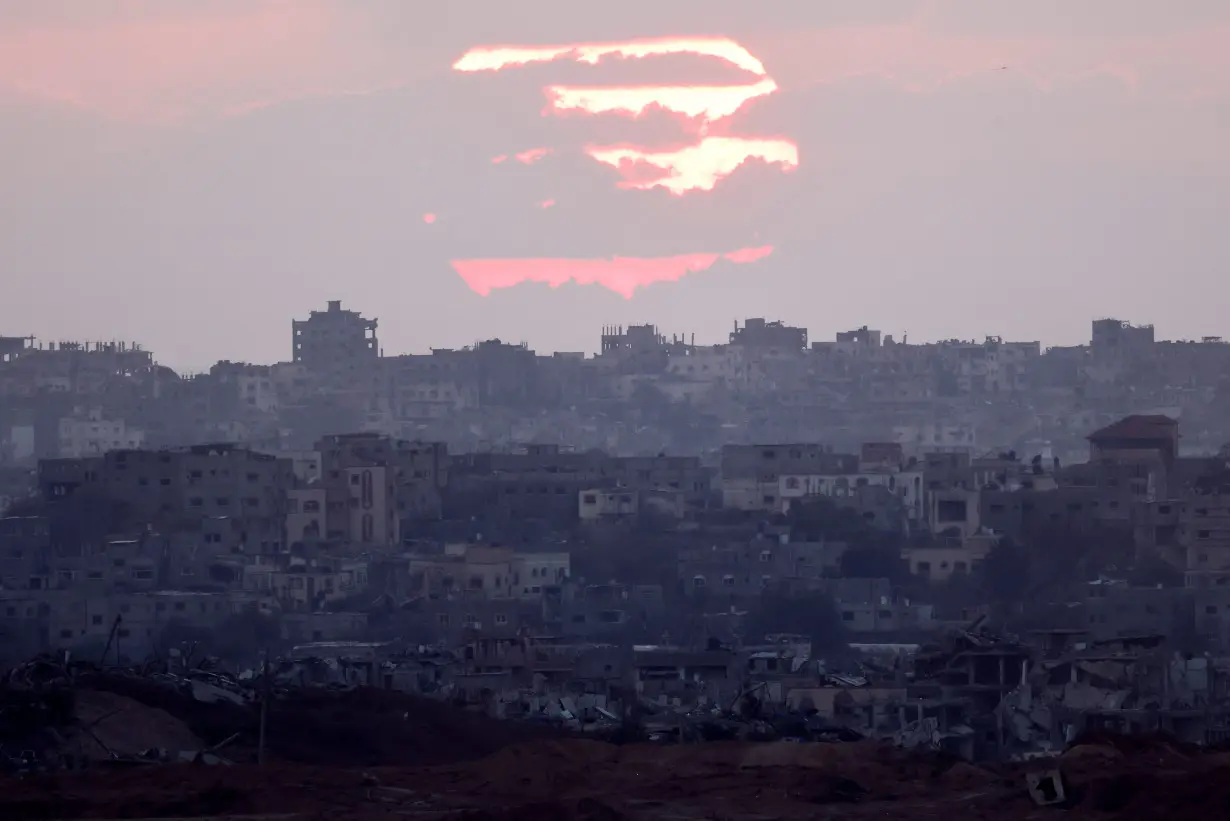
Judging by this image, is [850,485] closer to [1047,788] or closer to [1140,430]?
[1140,430]

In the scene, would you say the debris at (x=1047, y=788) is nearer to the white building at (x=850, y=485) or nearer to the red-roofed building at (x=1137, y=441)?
the white building at (x=850, y=485)

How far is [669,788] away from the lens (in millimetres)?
19500

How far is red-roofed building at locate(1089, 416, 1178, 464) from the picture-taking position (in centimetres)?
5800

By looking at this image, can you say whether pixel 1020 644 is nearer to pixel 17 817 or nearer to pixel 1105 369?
pixel 17 817

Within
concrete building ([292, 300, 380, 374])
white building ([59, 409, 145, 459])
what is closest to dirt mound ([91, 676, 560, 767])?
white building ([59, 409, 145, 459])

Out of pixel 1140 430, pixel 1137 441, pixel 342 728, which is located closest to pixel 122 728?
pixel 342 728

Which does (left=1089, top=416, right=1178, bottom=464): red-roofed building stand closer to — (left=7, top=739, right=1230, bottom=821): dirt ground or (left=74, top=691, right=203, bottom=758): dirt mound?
(left=74, top=691, right=203, bottom=758): dirt mound

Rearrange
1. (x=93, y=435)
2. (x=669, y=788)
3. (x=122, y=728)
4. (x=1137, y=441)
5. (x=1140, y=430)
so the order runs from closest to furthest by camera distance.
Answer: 1. (x=669, y=788)
2. (x=122, y=728)
3. (x=1137, y=441)
4. (x=1140, y=430)
5. (x=93, y=435)

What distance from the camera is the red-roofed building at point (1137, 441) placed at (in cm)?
5800

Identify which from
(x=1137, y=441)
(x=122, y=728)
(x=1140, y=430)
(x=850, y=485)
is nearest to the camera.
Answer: (x=122, y=728)

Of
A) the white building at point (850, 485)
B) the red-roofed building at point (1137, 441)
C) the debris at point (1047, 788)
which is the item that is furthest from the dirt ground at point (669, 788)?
the red-roofed building at point (1137, 441)

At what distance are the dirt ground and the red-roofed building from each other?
3746 cm

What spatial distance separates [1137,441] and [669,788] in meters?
40.6

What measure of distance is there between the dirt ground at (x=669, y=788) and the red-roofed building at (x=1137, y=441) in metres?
37.5
